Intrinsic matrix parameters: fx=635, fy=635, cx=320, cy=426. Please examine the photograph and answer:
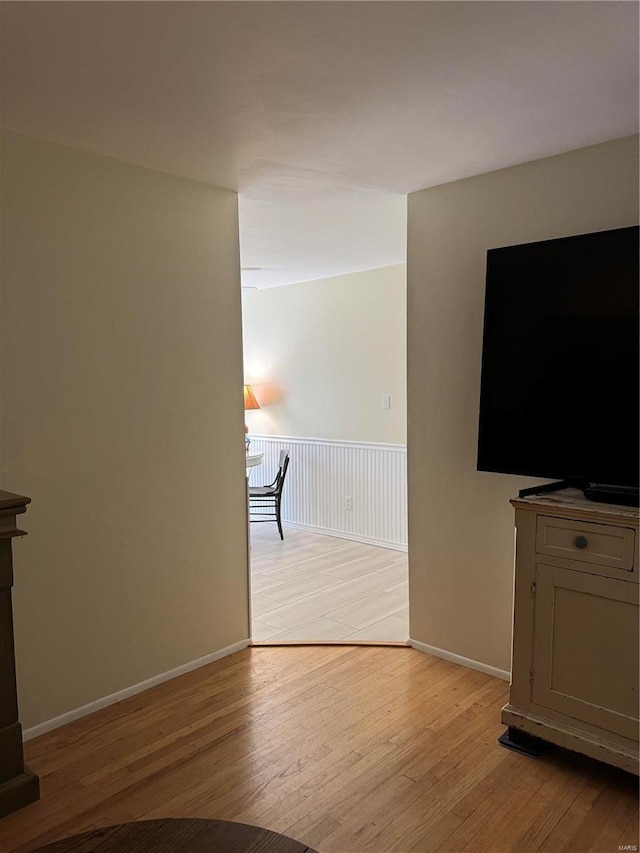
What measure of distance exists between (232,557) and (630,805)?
6.44 feet

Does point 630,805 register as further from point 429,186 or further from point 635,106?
point 429,186

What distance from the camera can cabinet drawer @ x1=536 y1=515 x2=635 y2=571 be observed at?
208 cm

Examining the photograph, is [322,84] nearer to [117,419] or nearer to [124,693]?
[117,419]

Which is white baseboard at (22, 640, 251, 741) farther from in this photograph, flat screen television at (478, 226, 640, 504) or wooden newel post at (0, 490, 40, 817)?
flat screen television at (478, 226, 640, 504)

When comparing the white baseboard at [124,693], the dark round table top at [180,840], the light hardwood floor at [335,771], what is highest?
the dark round table top at [180,840]

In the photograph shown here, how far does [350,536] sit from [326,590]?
1353 millimetres

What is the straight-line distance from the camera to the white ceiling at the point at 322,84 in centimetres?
160

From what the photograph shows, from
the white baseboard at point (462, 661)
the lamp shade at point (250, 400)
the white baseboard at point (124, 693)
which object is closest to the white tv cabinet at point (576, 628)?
the white baseboard at point (462, 661)

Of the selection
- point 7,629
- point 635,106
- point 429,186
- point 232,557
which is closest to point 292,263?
point 429,186

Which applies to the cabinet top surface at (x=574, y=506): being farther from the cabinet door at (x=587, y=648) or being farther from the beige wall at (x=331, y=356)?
the beige wall at (x=331, y=356)

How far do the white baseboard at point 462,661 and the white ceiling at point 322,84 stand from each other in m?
2.25

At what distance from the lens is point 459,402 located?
2992 mm

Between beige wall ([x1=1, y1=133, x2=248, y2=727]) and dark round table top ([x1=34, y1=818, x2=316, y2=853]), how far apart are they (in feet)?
4.48

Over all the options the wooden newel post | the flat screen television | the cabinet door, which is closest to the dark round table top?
the wooden newel post
